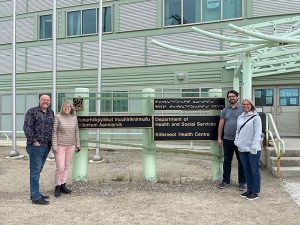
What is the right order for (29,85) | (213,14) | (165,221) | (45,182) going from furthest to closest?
(29,85)
(213,14)
(45,182)
(165,221)

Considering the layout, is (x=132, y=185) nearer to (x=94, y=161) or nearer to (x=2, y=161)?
(x=94, y=161)

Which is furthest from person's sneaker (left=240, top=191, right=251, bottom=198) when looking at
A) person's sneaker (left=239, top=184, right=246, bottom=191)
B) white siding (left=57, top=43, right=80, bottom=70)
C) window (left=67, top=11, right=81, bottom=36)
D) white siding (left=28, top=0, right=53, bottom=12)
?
white siding (left=28, top=0, right=53, bottom=12)

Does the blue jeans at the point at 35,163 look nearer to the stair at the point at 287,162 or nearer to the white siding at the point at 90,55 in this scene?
the stair at the point at 287,162

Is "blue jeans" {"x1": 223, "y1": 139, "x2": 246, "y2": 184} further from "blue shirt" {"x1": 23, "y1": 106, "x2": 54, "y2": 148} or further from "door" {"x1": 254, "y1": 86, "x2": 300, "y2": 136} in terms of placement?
"door" {"x1": 254, "y1": 86, "x2": 300, "y2": 136}

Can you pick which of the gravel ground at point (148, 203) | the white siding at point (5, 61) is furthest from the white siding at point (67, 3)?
the gravel ground at point (148, 203)

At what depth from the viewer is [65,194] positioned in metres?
6.81

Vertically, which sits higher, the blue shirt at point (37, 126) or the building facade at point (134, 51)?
the building facade at point (134, 51)

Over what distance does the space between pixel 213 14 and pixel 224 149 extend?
30.9 ft

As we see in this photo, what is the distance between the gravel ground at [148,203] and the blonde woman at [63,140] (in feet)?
1.19

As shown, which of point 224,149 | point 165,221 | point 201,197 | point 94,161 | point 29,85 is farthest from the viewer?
point 29,85

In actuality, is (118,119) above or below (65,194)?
above

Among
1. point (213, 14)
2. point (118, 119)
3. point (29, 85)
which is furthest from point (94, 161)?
point (29, 85)

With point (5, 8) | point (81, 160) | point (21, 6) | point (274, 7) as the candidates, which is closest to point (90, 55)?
point (21, 6)

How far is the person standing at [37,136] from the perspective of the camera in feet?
19.9
